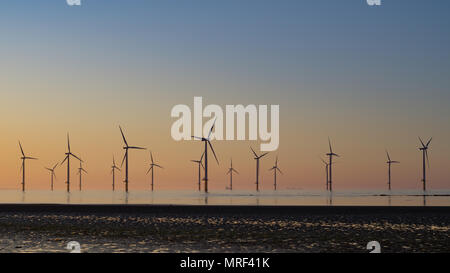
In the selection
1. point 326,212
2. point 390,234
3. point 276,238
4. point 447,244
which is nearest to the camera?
point 447,244

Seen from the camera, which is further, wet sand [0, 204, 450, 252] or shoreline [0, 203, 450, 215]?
shoreline [0, 203, 450, 215]

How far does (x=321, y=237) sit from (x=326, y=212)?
112 ft

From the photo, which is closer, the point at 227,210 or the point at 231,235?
the point at 231,235

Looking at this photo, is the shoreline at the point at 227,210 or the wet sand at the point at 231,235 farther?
the shoreline at the point at 227,210

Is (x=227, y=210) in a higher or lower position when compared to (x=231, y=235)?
Answer: lower

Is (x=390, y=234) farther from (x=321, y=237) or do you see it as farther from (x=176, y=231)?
(x=176, y=231)

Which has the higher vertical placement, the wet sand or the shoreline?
the wet sand

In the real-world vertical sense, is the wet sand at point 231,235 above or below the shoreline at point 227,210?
above

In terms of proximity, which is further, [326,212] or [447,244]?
[326,212]
